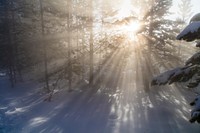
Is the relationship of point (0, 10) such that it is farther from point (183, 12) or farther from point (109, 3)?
point (183, 12)

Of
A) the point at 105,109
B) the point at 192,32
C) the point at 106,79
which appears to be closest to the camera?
the point at 192,32

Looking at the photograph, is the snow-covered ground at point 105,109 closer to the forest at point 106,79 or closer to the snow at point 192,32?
the forest at point 106,79

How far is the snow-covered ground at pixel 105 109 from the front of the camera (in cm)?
1578

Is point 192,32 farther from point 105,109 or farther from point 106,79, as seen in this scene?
point 106,79

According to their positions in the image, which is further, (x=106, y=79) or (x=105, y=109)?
(x=106, y=79)

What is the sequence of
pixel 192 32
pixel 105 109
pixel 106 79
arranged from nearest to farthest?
1. pixel 192 32
2. pixel 105 109
3. pixel 106 79

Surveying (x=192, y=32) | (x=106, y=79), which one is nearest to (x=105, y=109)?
(x=106, y=79)

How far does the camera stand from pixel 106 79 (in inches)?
1160

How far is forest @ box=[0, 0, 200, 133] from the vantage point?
15773 mm

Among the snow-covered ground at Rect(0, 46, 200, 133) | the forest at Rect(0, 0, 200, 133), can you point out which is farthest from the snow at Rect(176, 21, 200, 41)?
the snow-covered ground at Rect(0, 46, 200, 133)

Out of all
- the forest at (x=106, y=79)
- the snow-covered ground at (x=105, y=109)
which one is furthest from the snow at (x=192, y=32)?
the snow-covered ground at (x=105, y=109)

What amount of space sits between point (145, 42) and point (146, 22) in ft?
6.88

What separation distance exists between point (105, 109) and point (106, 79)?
1030cm

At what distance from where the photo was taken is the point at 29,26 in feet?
116
